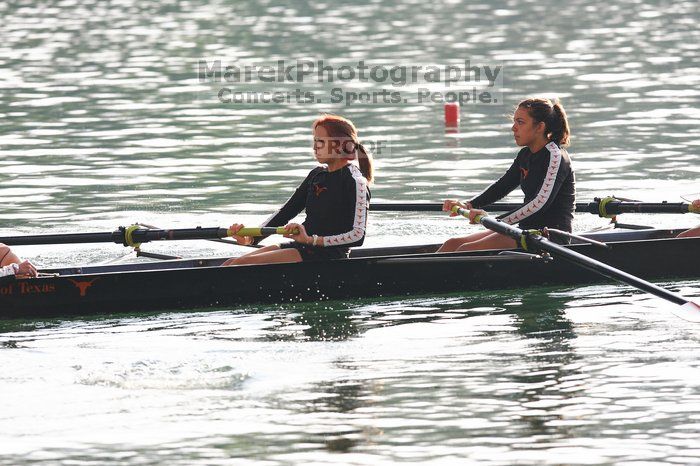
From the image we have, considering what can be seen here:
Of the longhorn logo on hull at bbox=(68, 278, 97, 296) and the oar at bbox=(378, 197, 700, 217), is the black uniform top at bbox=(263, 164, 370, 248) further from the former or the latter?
the oar at bbox=(378, 197, 700, 217)

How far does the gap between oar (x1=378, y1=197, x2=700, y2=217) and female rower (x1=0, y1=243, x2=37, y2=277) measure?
3624mm

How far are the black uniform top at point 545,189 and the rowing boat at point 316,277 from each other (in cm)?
35

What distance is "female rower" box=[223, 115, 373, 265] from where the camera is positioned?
1241 centimetres


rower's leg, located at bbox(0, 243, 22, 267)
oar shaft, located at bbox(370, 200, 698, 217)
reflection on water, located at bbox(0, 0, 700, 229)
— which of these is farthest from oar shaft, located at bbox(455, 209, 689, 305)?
reflection on water, located at bbox(0, 0, 700, 229)

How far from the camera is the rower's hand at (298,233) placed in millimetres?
12555

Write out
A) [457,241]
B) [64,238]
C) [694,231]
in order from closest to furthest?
[64,238], [457,241], [694,231]

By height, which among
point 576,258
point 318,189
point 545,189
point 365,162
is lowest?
point 576,258

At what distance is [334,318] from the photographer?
41.1 ft

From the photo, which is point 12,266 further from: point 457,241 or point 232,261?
point 457,241

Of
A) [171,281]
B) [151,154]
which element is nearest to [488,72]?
[151,154]

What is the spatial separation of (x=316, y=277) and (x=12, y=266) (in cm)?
250

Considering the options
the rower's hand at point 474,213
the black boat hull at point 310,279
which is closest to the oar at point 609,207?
the black boat hull at point 310,279

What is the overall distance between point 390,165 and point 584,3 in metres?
33.1

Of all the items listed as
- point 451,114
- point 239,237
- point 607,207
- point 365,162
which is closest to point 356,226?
point 365,162
